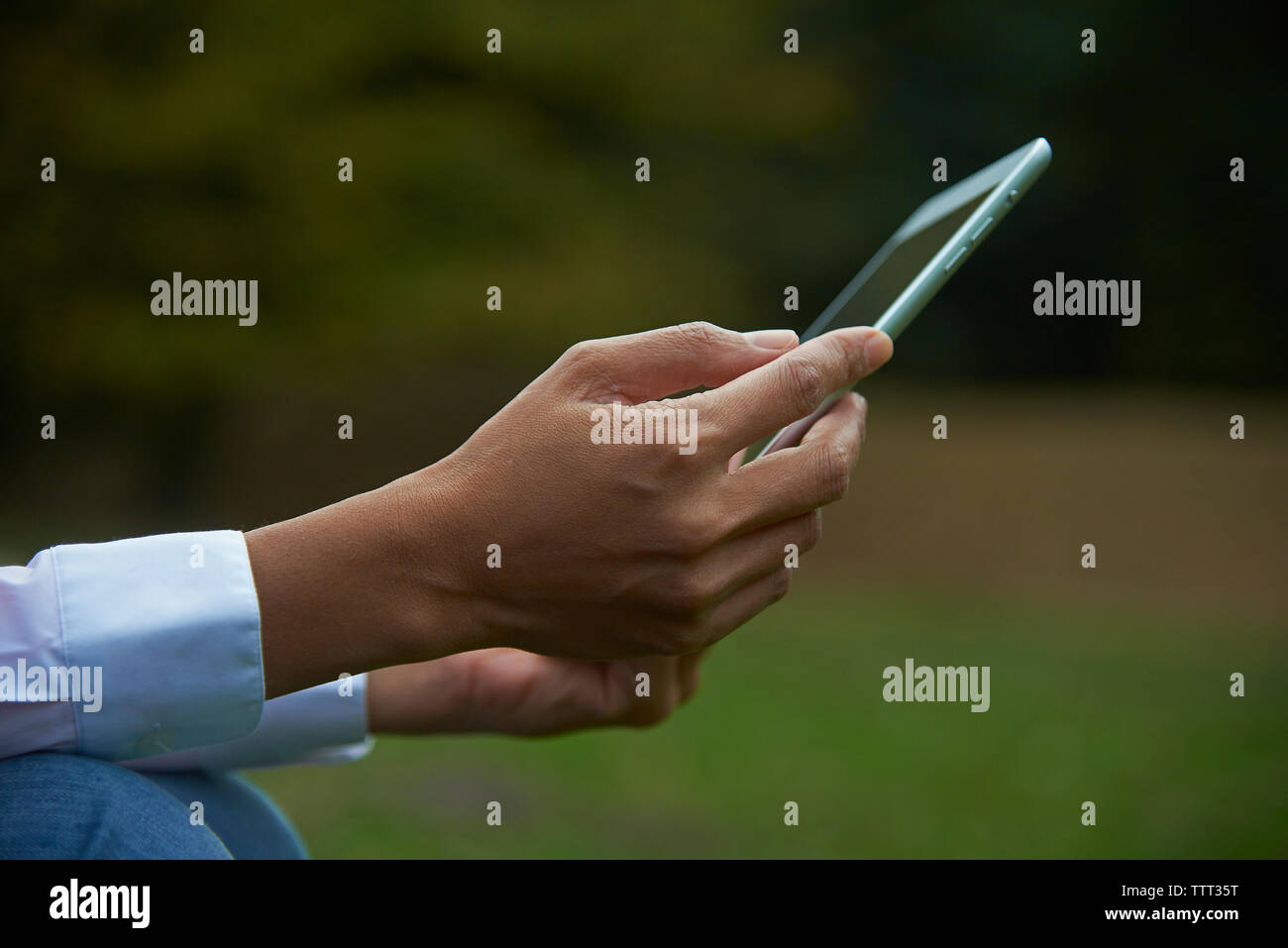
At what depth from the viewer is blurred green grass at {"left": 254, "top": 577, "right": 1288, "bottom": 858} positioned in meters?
3.58

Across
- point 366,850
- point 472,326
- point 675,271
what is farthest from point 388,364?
point 366,850

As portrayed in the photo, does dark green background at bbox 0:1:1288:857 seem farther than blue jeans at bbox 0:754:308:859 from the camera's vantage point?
Yes

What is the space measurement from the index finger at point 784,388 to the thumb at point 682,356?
0.05 metres

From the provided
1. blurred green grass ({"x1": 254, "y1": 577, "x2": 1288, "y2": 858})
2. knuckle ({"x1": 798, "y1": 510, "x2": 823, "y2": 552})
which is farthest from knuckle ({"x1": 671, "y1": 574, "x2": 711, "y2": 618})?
blurred green grass ({"x1": 254, "y1": 577, "x2": 1288, "y2": 858})

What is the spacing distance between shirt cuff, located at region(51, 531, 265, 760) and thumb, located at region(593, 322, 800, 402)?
418 mm

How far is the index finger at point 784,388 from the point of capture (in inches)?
46.6

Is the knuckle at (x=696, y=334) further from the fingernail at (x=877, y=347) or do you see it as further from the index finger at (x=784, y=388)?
the fingernail at (x=877, y=347)

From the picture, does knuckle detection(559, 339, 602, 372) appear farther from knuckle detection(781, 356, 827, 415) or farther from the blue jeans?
the blue jeans

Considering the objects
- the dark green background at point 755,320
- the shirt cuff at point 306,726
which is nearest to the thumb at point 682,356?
the shirt cuff at point 306,726

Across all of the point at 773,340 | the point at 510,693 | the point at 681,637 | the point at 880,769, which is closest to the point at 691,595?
the point at 681,637

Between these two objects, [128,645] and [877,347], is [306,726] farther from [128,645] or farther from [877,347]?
[877,347]

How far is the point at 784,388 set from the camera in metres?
1.21

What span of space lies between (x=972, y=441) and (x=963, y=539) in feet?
4.19
